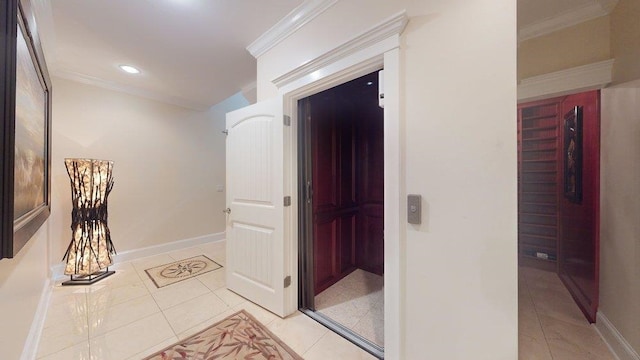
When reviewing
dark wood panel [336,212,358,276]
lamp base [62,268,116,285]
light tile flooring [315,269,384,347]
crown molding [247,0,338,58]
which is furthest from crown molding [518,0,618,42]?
lamp base [62,268,116,285]

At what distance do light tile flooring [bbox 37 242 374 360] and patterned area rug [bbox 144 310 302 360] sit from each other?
7 centimetres

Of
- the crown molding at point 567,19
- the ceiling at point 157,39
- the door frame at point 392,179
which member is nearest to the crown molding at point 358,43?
the door frame at point 392,179

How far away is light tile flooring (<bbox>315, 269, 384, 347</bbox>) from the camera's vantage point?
174 cm

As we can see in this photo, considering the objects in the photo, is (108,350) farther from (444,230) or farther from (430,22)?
(430,22)

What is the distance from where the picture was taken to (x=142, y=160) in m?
3.32

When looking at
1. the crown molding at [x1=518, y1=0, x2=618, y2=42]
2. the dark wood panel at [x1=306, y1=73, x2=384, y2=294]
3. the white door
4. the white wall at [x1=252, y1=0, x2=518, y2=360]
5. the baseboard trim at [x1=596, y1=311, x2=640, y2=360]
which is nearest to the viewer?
the white wall at [x1=252, y1=0, x2=518, y2=360]

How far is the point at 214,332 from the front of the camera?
1.69 meters

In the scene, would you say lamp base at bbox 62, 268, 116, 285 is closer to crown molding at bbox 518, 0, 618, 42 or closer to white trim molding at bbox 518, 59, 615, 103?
white trim molding at bbox 518, 59, 615, 103

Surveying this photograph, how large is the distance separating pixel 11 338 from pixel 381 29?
2744mm

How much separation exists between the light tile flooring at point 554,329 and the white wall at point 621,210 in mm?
193

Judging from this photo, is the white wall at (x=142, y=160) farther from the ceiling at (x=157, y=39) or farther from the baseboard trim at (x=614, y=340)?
the baseboard trim at (x=614, y=340)

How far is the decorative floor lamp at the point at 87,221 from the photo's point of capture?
2439 millimetres

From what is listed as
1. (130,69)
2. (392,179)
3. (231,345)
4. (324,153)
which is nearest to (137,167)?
(130,69)

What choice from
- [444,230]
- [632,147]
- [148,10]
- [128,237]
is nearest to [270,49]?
[148,10]
